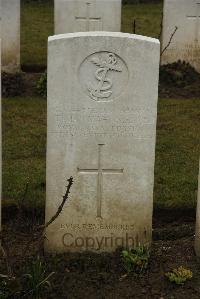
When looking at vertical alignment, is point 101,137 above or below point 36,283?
above

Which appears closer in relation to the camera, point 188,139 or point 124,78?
point 124,78

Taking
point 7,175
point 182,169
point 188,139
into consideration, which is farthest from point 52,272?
point 188,139

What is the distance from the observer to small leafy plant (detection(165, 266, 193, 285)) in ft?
17.3

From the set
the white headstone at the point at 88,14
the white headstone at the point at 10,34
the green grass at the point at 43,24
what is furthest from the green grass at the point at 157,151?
the green grass at the point at 43,24

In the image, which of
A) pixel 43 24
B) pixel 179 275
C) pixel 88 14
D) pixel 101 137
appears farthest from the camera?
pixel 43 24

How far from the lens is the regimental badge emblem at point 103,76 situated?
541 centimetres

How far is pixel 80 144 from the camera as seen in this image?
5539 mm

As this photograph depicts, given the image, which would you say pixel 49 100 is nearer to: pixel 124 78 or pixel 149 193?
pixel 124 78

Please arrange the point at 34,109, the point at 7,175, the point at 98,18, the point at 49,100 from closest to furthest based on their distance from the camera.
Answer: the point at 49,100 < the point at 7,175 < the point at 34,109 < the point at 98,18

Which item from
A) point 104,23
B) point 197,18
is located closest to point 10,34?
point 104,23

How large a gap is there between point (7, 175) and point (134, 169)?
2.02 m

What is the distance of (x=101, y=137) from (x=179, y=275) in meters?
1.19

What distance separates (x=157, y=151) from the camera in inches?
316

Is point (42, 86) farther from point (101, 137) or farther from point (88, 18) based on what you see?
point (101, 137)
